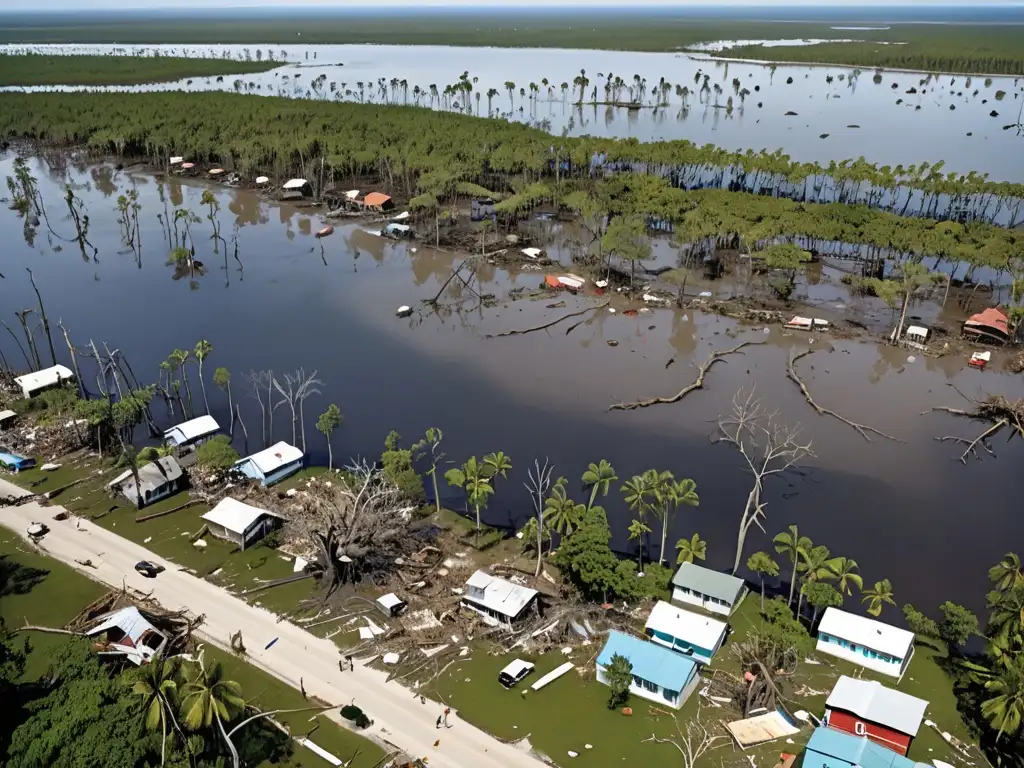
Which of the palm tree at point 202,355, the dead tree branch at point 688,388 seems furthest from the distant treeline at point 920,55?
the palm tree at point 202,355

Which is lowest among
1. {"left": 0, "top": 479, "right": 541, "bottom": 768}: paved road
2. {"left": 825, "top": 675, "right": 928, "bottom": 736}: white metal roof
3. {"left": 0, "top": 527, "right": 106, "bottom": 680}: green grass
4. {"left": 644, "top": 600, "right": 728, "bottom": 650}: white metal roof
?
{"left": 0, "top": 527, "right": 106, "bottom": 680}: green grass

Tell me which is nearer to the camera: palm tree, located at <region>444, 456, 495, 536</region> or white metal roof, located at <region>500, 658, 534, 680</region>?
white metal roof, located at <region>500, 658, 534, 680</region>

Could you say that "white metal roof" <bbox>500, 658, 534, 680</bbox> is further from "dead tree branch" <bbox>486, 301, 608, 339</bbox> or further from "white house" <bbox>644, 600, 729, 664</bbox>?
"dead tree branch" <bbox>486, 301, 608, 339</bbox>

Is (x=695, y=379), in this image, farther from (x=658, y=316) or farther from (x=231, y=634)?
(x=231, y=634)

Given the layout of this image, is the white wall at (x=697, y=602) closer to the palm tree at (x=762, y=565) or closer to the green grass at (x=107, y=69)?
the palm tree at (x=762, y=565)

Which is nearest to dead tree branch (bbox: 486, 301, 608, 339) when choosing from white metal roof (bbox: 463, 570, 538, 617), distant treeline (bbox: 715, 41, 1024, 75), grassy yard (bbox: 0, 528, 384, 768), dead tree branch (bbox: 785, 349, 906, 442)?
dead tree branch (bbox: 785, 349, 906, 442)

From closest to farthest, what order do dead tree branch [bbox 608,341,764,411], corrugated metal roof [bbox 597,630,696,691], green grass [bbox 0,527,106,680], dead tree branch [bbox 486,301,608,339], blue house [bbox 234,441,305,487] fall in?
1. corrugated metal roof [bbox 597,630,696,691]
2. green grass [bbox 0,527,106,680]
3. blue house [bbox 234,441,305,487]
4. dead tree branch [bbox 608,341,764,411]
5. dead tree branch [bbox 486,301,608,339]

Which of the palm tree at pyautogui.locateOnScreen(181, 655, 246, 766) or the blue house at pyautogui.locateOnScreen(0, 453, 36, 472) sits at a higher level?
the palm tree at pyautogui.locateOnScreen(181, 655, 246, 766)
